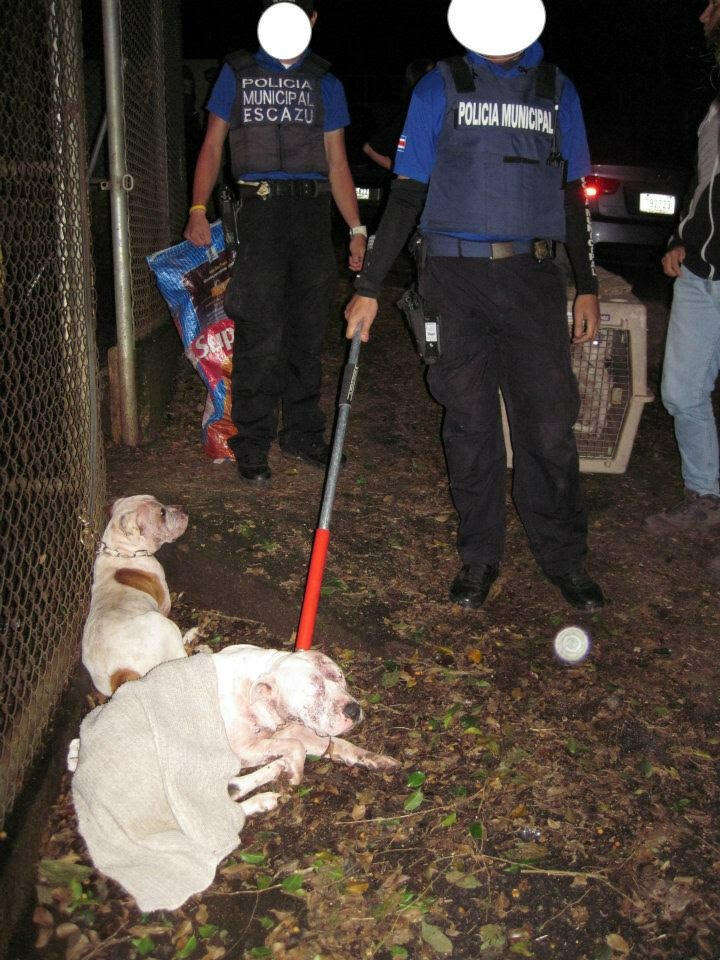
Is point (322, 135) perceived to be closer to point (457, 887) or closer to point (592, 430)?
point (592, 430)

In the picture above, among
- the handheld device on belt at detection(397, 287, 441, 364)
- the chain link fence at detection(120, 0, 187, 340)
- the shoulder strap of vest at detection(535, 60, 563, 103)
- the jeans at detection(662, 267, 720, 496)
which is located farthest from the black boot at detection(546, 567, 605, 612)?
the chain link fence at detection(120, 0, 187, 340)

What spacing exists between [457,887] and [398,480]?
8.15 feet

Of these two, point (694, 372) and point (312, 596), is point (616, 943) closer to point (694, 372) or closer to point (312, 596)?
point (312, 596)

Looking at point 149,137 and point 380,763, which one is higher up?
point 149,137

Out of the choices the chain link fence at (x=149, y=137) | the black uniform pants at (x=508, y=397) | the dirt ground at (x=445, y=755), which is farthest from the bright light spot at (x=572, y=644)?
the chain link fence at (x=149, y=137)

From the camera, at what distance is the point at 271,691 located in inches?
92.2

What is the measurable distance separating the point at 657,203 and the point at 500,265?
5.00 meters

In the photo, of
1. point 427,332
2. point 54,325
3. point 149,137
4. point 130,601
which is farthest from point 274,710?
point 149,137

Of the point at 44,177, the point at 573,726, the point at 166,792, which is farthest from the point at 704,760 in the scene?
the point at 44,177

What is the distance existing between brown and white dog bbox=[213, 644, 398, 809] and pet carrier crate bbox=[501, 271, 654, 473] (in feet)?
7.13

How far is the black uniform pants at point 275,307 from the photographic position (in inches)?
151

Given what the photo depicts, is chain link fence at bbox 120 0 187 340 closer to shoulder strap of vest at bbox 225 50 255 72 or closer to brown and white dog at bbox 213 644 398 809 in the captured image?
shoulder strap of vest at bbox 225 50 255 72

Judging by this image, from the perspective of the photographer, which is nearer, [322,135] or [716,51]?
[716,51]

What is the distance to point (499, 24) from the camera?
2770 mm
